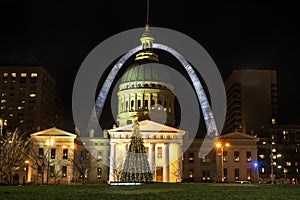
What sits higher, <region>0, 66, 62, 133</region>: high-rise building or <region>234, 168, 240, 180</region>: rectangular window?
<region>0, 66, 62, 133</region>: high-rise building

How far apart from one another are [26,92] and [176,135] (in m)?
69.3

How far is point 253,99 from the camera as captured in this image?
172m

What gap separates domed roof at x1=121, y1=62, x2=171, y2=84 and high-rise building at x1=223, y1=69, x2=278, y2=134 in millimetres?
47231

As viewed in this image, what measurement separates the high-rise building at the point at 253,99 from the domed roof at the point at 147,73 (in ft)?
155

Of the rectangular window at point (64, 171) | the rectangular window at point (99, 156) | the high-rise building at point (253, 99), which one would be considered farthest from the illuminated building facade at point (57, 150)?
the high-rise building at point (253, 99)

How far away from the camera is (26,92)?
6235 inches

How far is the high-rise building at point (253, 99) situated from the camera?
16838cm

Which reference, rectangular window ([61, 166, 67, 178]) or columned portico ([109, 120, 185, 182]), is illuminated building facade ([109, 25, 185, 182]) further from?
rectangular window ([61, 166, 67, 178])

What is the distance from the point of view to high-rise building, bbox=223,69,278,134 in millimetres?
168375

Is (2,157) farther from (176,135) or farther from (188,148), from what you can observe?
(188,148)

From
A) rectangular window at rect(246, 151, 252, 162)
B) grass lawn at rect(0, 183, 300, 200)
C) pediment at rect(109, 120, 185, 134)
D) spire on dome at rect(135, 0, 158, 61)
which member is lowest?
grass lawn at rect(0, 183, 300, 200)

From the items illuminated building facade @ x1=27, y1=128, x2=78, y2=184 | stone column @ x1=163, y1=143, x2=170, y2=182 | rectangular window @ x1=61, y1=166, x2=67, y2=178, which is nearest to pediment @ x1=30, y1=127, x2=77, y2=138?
illuminated building facade @ x1=27, y1=128, x2=78, y2=184

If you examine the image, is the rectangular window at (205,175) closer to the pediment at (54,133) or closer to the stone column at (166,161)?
the stone column at (166,161)

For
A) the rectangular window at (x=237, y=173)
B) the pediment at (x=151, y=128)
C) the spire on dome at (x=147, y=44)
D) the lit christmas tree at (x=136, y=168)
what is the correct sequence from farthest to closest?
the spire on dome at (x=147, y=44), the rectangular window at (x=237, y=173), the pediment at (x=151, y=128), the lit christmas tree at (x=136, y=168)
